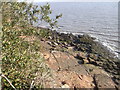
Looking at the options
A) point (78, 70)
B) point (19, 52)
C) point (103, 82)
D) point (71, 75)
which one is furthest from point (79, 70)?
point (19, 52)

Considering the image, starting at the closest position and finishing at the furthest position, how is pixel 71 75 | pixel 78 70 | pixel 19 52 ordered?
1. pixel 19 52
2. pixel 71 75
3. pixel 78 70

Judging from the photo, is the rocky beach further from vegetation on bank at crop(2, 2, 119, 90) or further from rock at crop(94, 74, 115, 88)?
vegetation on bank at crop(2, 2, 119, 90)

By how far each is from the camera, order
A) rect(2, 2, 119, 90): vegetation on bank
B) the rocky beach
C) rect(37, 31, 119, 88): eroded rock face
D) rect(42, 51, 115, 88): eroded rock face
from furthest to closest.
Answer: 1. rect(37, 31, 119, 88): eroded rock face
2. the rocky beach
3. rect(42, 51, 115, 88): eroded rock face
4. rect(2, 2, 119, 90): vegetation on bank

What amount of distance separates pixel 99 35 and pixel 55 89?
2982 centimetres

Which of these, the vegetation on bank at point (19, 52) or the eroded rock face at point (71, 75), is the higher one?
the vegetation on bank at point (19, 52)

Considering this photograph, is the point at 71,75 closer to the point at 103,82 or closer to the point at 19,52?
the point at 103,82

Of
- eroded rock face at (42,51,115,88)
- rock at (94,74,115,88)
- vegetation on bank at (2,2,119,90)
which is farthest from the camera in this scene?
rock at (94,74,115,88)

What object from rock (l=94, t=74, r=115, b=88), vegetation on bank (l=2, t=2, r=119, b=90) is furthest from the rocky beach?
vegetation on bank (l=2, t=2, r=119, b=90)

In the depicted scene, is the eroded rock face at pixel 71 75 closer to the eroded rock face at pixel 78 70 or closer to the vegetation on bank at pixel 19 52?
the eroded rock face at pixel 78 70

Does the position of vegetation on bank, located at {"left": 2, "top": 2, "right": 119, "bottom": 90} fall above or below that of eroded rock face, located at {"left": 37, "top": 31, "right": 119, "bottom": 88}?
above

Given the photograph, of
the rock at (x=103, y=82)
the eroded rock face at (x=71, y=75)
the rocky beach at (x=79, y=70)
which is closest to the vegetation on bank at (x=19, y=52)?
the rocky beach at (x=79, y=70)

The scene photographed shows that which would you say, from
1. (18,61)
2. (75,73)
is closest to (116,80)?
(75,73)

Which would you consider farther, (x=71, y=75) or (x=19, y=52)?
(x=71, y=75)

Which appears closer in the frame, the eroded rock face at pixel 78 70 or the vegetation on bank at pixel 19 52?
the vegetation on bank at pixel 19 52
